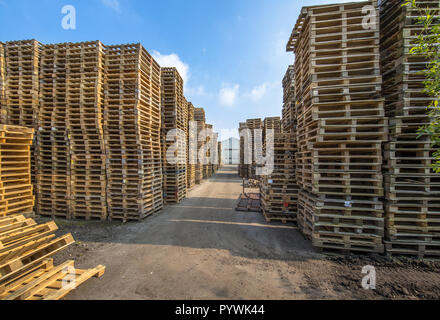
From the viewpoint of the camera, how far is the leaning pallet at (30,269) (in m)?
2.96

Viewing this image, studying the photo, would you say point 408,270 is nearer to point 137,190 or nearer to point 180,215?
point 180,215

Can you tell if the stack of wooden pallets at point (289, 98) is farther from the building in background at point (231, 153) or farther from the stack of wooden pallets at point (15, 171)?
the building in background at point (231, 153)

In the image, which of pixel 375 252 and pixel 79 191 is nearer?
pixel 375 252

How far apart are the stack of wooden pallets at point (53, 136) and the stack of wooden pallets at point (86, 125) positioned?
0.75ft

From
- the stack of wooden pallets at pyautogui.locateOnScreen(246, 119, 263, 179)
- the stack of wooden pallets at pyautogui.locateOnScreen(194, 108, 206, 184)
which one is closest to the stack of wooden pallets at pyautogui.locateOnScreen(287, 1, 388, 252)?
the stack of wooden pallets at pyautogui.locateOnScreen(194, 108, 206, 184)

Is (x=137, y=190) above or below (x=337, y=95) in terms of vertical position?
below

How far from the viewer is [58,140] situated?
723 centimetres

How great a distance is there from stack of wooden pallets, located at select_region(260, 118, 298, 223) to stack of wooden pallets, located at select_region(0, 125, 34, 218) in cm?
915

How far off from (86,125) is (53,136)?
1568mm

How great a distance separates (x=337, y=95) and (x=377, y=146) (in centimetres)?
168

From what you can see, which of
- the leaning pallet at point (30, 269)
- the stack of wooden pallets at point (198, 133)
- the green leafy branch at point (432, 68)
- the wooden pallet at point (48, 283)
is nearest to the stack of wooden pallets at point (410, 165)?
the green leafy branch at point (432, 68)

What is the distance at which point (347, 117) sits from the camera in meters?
4.66
